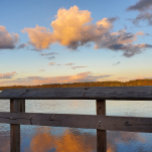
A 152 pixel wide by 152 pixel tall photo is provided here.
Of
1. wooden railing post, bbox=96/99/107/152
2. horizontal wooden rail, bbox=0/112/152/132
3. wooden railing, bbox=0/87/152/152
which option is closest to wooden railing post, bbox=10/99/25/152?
wooden railing, bbox=0/87/152/152

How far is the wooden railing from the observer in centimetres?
334

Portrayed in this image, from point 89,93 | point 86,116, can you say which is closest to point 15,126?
point 86,116

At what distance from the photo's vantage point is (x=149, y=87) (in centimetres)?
332

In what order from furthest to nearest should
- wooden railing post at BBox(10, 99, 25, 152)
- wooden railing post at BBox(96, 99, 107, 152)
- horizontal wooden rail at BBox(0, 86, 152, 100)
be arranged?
wooden railing post at BBox(10, 99, 25, 152) → wooden railing post at BBox(96, 99, 107, 152) → horizontal wooden rail at BBox(0, 86, 152, 100)

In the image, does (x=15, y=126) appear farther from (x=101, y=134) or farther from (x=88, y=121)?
Result: (x=101, y=134)

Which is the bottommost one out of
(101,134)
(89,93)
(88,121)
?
(101,134)

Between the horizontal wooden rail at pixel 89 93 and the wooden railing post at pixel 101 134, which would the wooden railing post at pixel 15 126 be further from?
the wooden railing post at pixel 101 134

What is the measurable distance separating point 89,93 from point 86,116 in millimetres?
377

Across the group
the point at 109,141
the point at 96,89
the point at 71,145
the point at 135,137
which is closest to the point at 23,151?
the point at 71,145

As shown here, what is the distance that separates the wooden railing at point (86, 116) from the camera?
3.34 meters

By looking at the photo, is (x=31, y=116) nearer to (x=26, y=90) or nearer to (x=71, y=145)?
(x=26, y=90)

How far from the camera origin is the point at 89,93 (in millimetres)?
3631

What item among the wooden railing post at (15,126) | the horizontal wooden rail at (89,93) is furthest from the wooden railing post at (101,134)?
the wooden railing post at (15,126)

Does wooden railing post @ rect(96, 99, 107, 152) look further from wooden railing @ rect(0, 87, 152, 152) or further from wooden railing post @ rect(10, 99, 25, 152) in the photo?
wooden railing post @ rect(10, 99, 25, 152)
